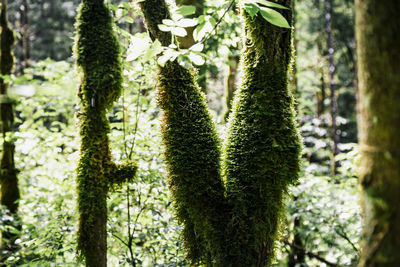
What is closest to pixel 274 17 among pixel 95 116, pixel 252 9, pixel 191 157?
pixel 252 9

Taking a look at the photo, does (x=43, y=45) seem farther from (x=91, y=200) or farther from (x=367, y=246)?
(x=367, y=246)

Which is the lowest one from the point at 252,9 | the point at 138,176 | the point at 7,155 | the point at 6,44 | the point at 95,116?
the point at 138,176

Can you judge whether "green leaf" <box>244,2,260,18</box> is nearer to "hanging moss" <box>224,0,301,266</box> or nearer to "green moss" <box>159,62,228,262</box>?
"hanging moss" <box>224,0,301,266</box>

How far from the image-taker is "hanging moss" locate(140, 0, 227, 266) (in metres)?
2.20

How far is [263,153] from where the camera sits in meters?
2.12

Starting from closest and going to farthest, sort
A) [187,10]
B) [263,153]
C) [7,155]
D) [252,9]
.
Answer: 1. [187,10]
2. [252,9]
3. [263,153]
4. [7,155]

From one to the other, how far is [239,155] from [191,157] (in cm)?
38

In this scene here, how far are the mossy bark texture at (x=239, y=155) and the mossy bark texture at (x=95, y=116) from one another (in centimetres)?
39

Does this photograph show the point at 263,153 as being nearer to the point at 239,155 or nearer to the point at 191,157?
the point at 239,155

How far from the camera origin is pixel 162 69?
7.66 ft

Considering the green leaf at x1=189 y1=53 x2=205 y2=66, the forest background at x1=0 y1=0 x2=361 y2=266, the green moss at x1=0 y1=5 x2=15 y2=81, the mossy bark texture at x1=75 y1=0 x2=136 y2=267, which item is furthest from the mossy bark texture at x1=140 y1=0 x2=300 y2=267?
the green moss at x1=0 y1=5 x2=15 y2=81

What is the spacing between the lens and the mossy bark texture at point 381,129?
1172mm

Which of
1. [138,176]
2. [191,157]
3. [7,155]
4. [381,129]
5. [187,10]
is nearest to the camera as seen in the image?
[381,129]

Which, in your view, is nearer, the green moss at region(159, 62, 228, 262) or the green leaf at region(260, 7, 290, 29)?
the green leaf at region(260, 7, 290, 29)
